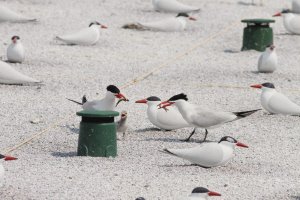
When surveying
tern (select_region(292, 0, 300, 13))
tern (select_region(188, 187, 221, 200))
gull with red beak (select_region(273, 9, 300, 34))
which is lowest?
tern (select_region(188, 187, 221, 200))

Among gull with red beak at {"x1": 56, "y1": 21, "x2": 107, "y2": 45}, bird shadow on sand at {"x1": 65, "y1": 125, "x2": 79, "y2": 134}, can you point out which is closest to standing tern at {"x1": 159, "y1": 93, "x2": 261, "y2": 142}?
bird shadow on sand at {"x1": 65, "y1": 125, "x2": 79, "y2": 134}

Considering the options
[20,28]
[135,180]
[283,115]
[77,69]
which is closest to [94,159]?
[135,180]

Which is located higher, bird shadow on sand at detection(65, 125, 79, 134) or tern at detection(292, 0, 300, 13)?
tern at detection(292, 0, 300, 13)

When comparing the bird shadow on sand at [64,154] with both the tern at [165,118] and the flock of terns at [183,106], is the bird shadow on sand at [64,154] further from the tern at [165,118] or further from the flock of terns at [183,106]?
the tern at [165,118]

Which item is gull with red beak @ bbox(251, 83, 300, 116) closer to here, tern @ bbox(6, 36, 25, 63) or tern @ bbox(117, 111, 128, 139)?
tern @ bbox(117, 111, 128, 139)

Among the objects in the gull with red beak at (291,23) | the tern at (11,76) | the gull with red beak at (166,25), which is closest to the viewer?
the tern at (11,76)

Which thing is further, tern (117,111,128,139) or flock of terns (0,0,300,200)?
tern (117,111,128,139)

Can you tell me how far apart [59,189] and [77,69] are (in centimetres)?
605

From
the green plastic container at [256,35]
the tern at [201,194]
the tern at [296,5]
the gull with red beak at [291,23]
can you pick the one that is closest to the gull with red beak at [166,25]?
the gull with red beak at [291,23]

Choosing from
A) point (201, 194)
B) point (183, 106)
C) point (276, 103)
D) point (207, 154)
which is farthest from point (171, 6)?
point (201, 194)

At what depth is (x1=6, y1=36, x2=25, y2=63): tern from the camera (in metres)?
13.7

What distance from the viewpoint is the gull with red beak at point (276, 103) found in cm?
1079

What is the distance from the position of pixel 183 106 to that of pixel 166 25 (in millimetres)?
7449

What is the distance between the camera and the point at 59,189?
7.77 m
